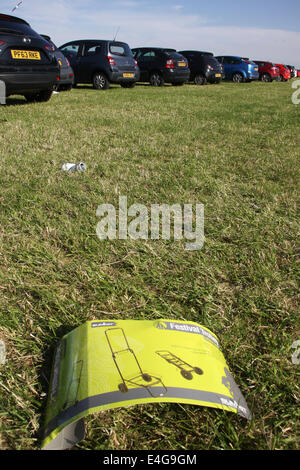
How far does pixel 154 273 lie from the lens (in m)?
1.72

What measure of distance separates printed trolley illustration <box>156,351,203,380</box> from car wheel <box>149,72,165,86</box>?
12886mm

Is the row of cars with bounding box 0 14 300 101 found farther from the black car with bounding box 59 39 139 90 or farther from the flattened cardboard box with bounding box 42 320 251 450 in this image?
the flattened cardboard box with bounding box 42 320 251 450

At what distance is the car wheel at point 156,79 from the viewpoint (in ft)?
40.8

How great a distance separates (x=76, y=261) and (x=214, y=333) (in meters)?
0.84

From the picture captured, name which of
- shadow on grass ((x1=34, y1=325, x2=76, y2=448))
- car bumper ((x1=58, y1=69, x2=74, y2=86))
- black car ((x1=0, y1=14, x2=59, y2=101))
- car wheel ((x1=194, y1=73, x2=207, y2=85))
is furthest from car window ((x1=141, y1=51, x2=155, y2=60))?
shadow on grass ((x1=34, y1=325, x2=76, y2=448))

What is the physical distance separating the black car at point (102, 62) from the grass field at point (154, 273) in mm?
7172

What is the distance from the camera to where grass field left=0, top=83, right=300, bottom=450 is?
1.03m

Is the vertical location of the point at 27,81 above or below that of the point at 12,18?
below

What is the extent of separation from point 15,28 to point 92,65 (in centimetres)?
503

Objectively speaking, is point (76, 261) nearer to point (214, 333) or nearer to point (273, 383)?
point (214, 333)

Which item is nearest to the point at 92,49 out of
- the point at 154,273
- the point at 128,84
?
the point at 128,84

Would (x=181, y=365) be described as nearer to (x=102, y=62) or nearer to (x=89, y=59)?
(x=102, y=62)
